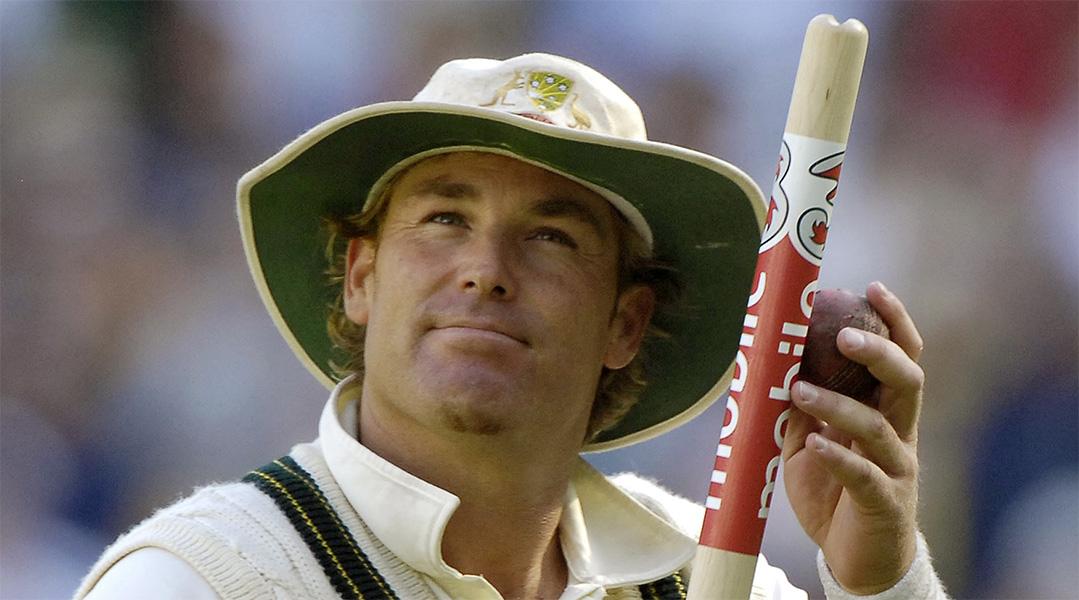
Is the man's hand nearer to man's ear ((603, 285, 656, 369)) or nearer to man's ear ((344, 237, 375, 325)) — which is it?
man's ear ((603, 285, 656, 369))

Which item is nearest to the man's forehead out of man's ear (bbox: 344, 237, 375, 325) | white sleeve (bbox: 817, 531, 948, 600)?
man's ear (bbox: 344, 237, 375, 325)

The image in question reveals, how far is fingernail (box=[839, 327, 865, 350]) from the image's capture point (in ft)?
8.05

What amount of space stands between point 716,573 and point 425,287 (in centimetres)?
83

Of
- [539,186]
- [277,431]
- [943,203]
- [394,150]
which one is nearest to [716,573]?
[539,186]

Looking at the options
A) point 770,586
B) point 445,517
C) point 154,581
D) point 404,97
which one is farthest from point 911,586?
point 404,97

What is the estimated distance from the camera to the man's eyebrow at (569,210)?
2.99 metres

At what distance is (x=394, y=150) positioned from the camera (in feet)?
10.1

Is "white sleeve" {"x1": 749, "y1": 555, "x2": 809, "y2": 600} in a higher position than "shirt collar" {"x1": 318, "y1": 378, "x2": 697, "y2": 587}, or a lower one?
lower

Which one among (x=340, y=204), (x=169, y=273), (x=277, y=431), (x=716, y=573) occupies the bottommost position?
(x=277, y=431)

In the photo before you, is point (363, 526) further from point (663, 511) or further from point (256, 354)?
point (256, 354)

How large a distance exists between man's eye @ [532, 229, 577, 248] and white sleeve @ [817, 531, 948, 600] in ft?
2.27

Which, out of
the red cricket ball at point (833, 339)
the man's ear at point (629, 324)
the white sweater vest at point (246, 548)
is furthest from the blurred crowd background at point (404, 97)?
the red cricket ball at point (833, 339)

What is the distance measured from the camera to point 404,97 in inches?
234

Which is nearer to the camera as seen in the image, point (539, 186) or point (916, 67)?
point (539, 186)
